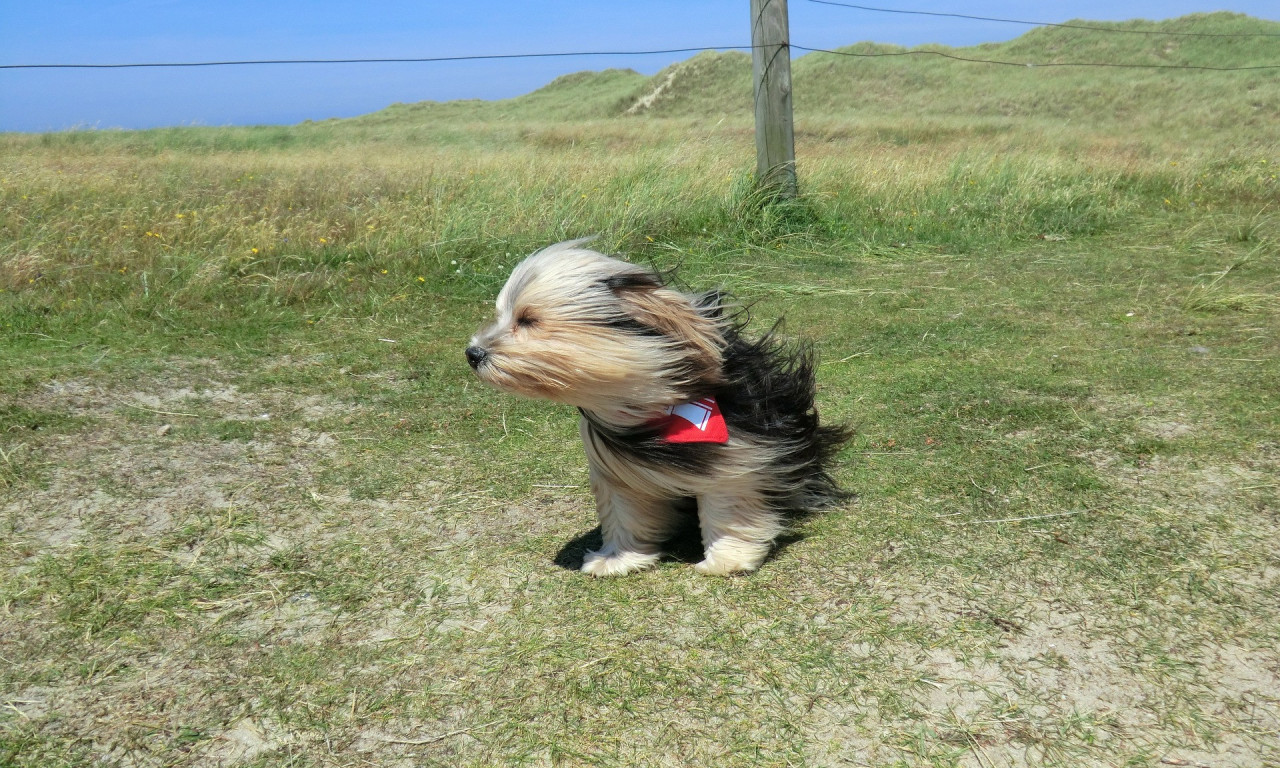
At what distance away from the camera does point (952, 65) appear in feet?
119

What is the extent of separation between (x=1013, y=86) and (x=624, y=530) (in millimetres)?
33565

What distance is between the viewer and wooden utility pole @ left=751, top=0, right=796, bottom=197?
8320 millimetres

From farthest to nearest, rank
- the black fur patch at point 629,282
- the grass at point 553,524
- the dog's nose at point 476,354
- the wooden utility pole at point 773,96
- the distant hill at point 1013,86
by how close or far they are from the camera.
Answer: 1. the distant hill at point 1013,86
2. the wooden utility pole at point 773,96
3. the black fur patch at point 629,282
4. the dog's nose at point 476,354
5. the grass at point 553,524

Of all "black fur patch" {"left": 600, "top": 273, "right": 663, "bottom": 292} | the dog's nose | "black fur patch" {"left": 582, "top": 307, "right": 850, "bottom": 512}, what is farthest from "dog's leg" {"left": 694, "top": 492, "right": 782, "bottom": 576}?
the dog's nose

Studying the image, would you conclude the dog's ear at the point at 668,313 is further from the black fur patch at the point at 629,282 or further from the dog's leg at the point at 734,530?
the dog's leg at the point at 734,530

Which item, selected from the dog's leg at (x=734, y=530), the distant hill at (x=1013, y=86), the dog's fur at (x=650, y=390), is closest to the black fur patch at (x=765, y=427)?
the dog's fur at (x=650, y=390)

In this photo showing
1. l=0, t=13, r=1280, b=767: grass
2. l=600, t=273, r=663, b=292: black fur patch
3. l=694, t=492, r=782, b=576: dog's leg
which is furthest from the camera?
l=694, t=492, r=782, b=576: dog's leg

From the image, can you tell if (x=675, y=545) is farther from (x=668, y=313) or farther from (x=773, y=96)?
(x=773, y=96)

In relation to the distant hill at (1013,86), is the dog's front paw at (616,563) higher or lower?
lower

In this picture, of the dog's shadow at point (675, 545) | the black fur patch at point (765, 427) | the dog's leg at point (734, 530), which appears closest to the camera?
the black fur patch at point (765, 427)

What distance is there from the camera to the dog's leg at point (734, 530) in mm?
3057

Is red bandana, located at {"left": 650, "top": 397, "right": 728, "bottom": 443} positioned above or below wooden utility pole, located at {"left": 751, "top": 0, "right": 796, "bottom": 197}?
below

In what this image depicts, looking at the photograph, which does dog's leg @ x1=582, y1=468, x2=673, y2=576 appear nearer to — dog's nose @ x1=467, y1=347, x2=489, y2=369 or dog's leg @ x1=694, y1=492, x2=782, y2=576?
dog's leg @ x1=694, y1=492, x2=782, y2=576

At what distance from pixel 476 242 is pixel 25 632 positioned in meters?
5.07
